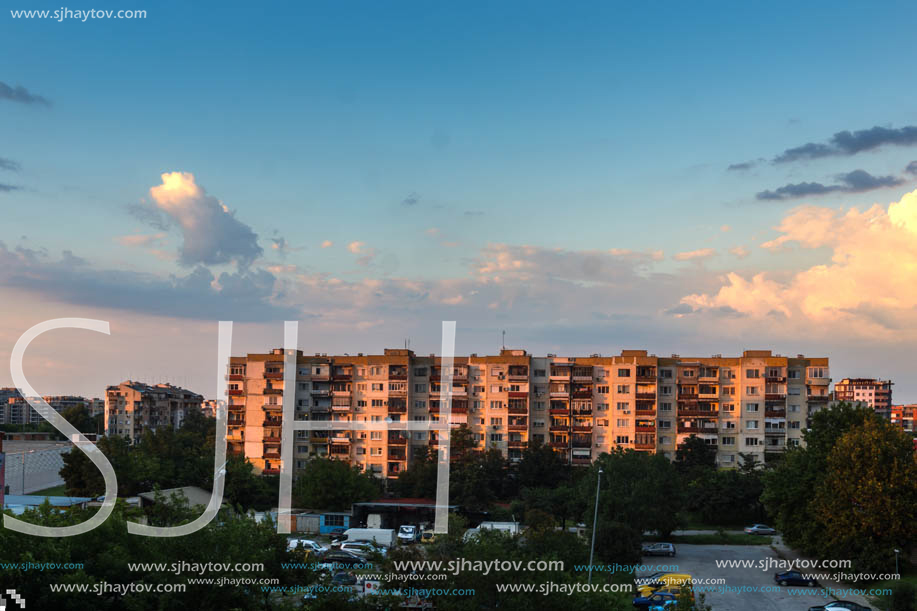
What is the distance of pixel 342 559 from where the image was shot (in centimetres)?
3222

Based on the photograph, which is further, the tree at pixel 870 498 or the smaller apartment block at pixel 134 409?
the smaller apartment block at pixel 134 409

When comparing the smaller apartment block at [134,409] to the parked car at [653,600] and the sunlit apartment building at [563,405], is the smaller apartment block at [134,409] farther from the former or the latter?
the parked car at [653,600]

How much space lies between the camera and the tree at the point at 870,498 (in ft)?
104

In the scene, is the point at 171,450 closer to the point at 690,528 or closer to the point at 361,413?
the point at 361,413

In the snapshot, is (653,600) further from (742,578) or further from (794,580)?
(794,580)

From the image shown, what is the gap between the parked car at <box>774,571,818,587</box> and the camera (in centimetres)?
3092

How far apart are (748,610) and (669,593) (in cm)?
271

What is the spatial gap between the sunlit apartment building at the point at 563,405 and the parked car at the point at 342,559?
21818 millimetres

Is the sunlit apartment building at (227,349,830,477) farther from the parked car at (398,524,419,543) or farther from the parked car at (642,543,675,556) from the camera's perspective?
the parked car at (642,543,675,556)

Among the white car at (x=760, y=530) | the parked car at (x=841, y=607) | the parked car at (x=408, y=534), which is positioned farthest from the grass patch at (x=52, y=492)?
the parked car at (x=841, y=607)

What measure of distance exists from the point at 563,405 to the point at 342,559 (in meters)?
28.2

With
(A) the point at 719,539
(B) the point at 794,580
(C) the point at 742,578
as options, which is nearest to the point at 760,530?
(A) the point at 719,539

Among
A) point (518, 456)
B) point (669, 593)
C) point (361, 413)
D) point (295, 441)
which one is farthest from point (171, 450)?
point (669, 593)

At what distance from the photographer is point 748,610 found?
27266mm
